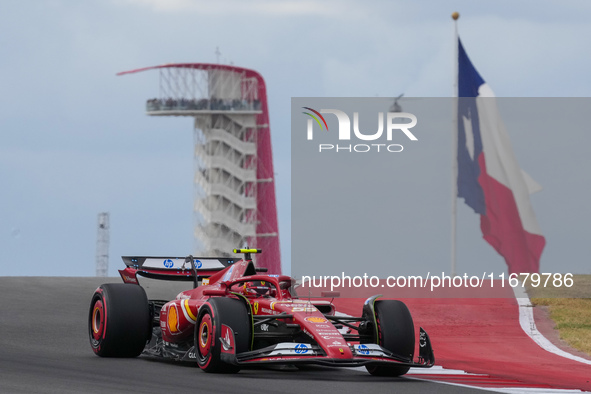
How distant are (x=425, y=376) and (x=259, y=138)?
6712 cm

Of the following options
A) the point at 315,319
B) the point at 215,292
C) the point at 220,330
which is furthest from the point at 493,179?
the point at 220,330

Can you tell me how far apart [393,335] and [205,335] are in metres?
2.17

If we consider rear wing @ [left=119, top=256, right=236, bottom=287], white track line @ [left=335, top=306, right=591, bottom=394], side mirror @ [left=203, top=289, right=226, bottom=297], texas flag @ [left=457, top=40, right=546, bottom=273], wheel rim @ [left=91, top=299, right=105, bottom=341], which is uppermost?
texas flag @ [left=457, top=40, right=546, bottom=273]

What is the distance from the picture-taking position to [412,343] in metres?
12.1

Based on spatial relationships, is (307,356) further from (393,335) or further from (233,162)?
(233,162)

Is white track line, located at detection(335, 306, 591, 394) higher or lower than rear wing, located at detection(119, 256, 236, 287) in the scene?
lower

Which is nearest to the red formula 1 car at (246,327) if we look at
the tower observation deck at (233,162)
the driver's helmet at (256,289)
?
the driver's helmet at (256,289)

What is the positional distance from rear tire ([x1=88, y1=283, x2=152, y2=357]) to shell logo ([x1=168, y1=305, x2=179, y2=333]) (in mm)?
614

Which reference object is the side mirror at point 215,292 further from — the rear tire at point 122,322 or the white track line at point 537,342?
the white track line at point 537,342

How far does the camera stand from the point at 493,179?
25.8 meters

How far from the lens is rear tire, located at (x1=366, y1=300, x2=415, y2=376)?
11.9 metres

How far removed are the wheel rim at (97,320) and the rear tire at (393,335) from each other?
3.67 meters

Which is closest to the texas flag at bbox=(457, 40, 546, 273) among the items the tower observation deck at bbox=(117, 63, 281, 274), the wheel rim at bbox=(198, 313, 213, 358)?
the wheel rim at bbox=(198, 313, 213, 358)

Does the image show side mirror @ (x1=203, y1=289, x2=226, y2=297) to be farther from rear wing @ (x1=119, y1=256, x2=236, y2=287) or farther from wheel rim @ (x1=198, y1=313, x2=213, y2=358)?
rear wing @ (x1=119, y1=256, x2=236, y2=287)
